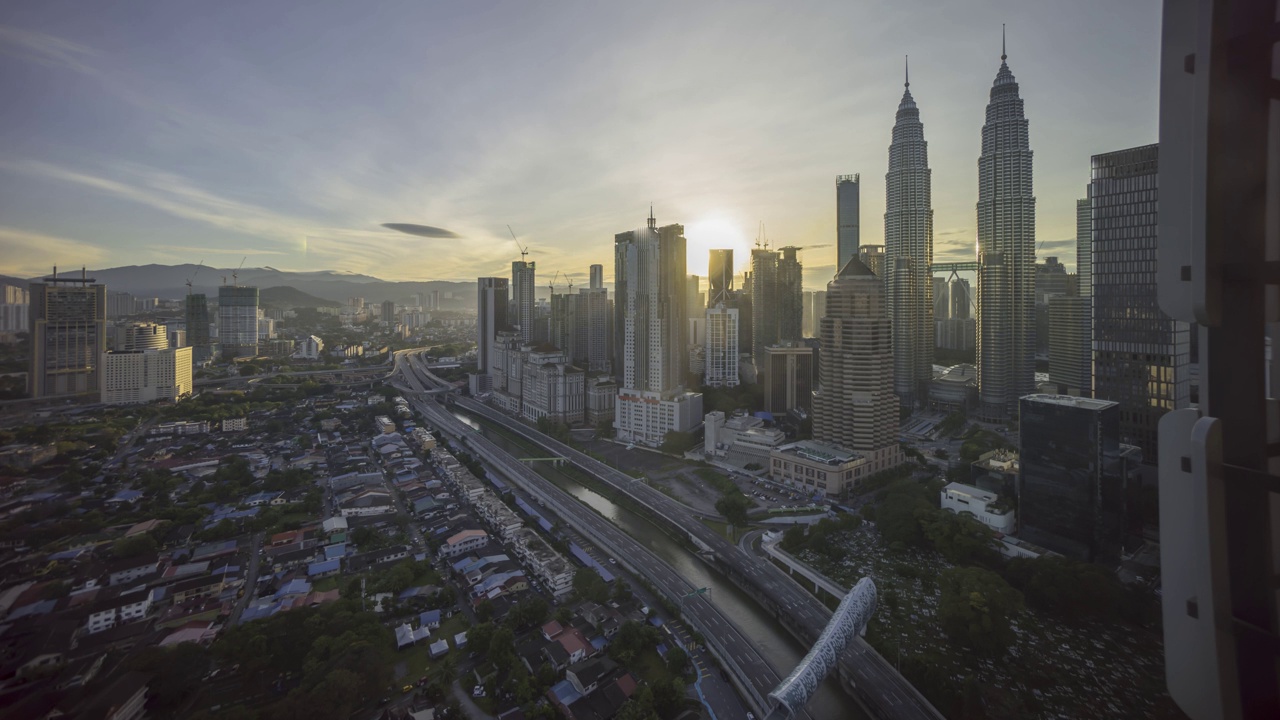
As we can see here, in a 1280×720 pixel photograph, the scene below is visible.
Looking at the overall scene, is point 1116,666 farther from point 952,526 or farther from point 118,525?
point 118,525

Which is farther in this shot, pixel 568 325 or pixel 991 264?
pixel 568 325

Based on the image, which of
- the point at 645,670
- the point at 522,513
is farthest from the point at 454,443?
the point at 645,670

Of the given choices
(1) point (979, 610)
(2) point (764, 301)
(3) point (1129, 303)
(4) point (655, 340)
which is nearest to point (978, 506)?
(1) point (979, 610)

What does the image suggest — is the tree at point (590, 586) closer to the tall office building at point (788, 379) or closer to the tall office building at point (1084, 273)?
the tall office building at point (788, 379)

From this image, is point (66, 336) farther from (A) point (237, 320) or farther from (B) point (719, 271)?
(B) point (719, 271)

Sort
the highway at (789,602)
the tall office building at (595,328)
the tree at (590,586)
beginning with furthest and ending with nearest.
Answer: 1. the tall office building at (595,328)
2. the tree at (590,586)
3. the highway at (789,602)

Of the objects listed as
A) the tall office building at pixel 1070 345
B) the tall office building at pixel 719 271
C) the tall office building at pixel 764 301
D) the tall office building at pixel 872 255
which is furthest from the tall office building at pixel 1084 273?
the tall office building at pixel 719 271

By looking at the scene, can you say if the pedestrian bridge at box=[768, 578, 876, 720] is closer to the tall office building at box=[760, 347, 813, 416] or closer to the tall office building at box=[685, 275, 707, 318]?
the tall office building at box=[760, 347, 813, 416]
